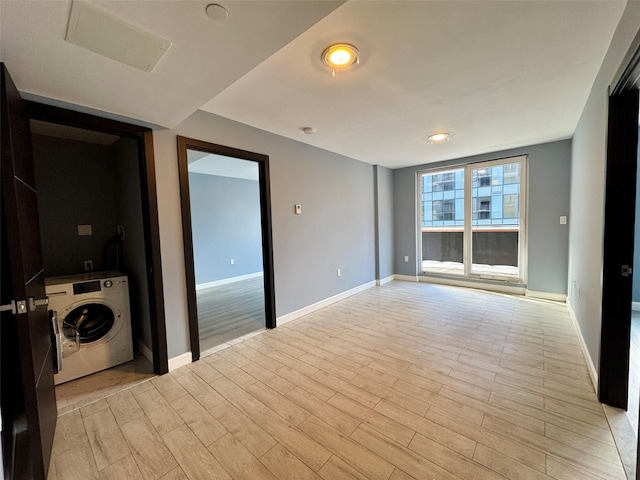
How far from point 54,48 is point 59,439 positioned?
2216 millimetres

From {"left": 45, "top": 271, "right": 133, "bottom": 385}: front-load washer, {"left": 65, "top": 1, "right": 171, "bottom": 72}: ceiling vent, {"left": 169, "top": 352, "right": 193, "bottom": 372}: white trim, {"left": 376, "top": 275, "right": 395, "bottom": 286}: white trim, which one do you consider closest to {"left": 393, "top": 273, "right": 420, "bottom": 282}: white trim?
{"left": 376, "top": 275, "right": 395, "bottom": 286}: white trim

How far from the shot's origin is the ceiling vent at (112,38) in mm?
1063

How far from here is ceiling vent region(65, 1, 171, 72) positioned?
3.49 feet

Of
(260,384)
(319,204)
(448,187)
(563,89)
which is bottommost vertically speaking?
(260,384)

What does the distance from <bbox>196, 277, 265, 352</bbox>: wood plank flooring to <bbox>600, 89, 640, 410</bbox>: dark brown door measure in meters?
3.13

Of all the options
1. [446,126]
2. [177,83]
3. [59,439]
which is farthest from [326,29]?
[59,439]

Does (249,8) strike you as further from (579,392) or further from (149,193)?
(579,392)

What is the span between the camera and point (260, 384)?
2.11 meters

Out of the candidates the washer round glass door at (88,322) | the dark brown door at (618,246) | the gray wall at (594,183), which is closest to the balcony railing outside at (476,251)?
the gray wall at (594,183)

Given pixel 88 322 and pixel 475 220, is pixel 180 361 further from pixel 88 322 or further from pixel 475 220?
pixel 475 220

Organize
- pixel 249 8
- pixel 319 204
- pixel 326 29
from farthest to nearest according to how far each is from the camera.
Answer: pixel 319 204 < pixel 326 29 < pixel 249 8

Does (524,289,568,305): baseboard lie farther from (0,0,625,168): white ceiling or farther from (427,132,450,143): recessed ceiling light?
(427,132,450,143): recessed ceiling light

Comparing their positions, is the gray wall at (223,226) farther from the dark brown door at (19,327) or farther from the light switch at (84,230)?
the dark brown door at (19,327)

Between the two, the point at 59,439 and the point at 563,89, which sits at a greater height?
the point at 563,89
